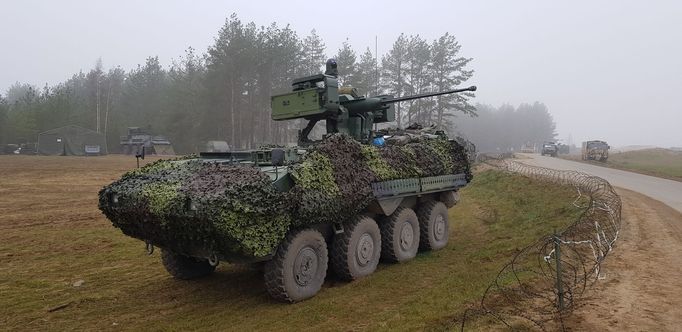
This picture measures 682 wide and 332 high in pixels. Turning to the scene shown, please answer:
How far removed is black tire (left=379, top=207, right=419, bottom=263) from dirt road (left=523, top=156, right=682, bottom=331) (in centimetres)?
307

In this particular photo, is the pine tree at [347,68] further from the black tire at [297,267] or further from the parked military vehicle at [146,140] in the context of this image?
the black tire at [297,267]

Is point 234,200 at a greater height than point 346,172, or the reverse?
point 346,172

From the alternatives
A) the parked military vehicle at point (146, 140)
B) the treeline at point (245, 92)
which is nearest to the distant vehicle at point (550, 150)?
the treeline at point (245, 92)

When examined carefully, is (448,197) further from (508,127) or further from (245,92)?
(508,127)

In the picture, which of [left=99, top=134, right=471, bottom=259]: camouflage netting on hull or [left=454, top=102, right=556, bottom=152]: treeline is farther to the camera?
[left=454, top=102, right=556, bottom=152]: treeline

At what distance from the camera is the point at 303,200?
21.3 ft

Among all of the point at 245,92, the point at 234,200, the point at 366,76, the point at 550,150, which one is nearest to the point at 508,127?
the point at 550,150

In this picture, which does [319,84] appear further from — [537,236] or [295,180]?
[537,236]

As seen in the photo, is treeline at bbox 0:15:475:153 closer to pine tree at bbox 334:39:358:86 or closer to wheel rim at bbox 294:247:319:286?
pine tree at bbox 334:39:358:86

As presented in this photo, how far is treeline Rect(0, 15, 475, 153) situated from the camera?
130ft

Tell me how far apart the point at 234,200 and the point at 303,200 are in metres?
0.99

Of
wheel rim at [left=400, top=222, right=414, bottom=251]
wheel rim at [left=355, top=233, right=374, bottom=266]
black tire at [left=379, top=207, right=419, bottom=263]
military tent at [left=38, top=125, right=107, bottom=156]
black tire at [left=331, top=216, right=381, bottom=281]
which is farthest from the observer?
military tent at [left=38, top=125, right=107, bottom=156]

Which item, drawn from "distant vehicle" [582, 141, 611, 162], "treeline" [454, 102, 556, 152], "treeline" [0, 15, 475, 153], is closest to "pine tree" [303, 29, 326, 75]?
"treeline" [0, 15, 475, 153]

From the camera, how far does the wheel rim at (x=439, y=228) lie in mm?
10000
